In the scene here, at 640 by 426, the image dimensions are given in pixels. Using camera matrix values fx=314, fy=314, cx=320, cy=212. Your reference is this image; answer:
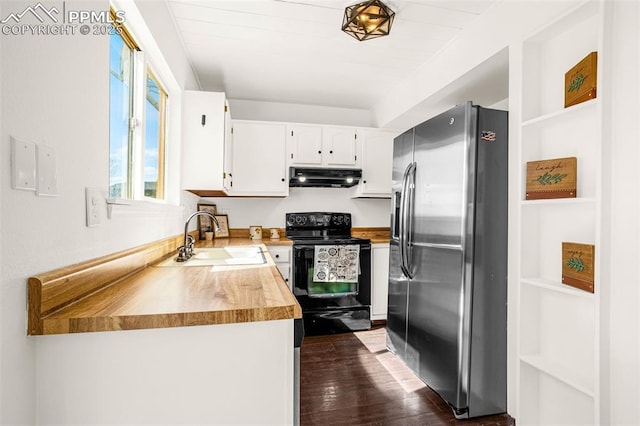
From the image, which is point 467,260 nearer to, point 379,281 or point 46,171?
point 379,281

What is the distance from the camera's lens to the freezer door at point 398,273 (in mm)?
2424

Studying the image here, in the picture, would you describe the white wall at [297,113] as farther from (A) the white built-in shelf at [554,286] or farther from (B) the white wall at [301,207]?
(A) the white built-in shelf at [554,286]

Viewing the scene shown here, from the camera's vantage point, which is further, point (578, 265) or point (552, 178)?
point (552, 178)

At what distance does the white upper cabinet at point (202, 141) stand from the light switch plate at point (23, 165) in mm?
1794

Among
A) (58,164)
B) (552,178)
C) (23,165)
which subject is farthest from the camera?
(552,178)

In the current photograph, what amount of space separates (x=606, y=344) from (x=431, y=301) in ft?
3.03

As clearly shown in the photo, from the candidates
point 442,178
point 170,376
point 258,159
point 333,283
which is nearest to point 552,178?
point 442,178

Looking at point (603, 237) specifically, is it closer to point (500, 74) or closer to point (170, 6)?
point (500, 74)

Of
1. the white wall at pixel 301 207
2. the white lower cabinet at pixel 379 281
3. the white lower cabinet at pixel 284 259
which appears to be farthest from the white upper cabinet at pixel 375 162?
the white lower cabinet at pixel 284 259

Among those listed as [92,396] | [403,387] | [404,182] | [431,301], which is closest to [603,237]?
[431,301]

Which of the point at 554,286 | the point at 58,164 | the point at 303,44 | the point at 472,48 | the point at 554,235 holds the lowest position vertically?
the point at 554,286

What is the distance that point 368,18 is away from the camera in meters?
1.91

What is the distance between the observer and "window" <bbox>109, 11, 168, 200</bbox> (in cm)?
148

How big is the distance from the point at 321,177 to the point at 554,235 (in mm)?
2215
